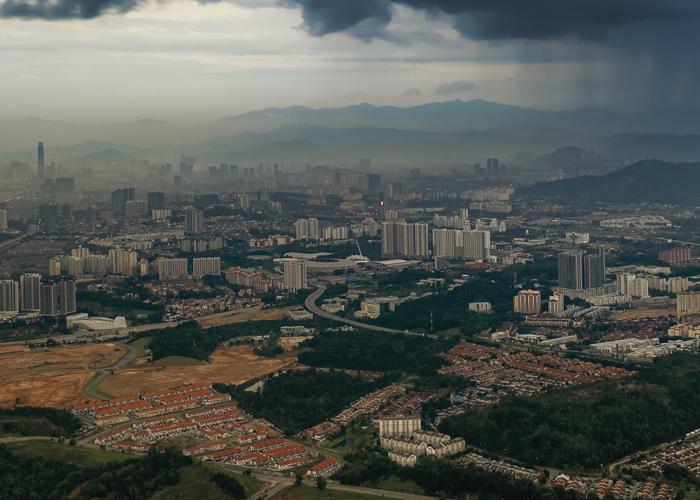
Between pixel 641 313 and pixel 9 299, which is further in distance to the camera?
pixel 9 299

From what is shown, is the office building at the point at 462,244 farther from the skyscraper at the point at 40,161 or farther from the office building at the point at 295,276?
the skyscraper at the point at 40,161

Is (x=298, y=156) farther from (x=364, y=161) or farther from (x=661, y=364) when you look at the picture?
(x=661, y=364)

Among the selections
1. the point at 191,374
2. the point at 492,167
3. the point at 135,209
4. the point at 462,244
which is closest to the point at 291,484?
the point at 191,374

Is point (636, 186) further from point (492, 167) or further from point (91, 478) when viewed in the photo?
point (91, 478)

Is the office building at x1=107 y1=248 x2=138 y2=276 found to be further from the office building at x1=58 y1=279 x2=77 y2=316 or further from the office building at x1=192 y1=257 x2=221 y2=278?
the office building at x1=58 y1=279 x2=77 y2=316

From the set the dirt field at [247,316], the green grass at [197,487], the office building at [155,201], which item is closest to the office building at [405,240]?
the dirt field at [247,316]

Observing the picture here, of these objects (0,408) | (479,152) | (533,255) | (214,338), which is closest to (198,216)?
(533,255)

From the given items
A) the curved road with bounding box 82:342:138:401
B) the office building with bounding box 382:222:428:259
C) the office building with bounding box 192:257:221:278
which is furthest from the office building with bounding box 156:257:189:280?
the curved road with bounding box 82:342:138:401
